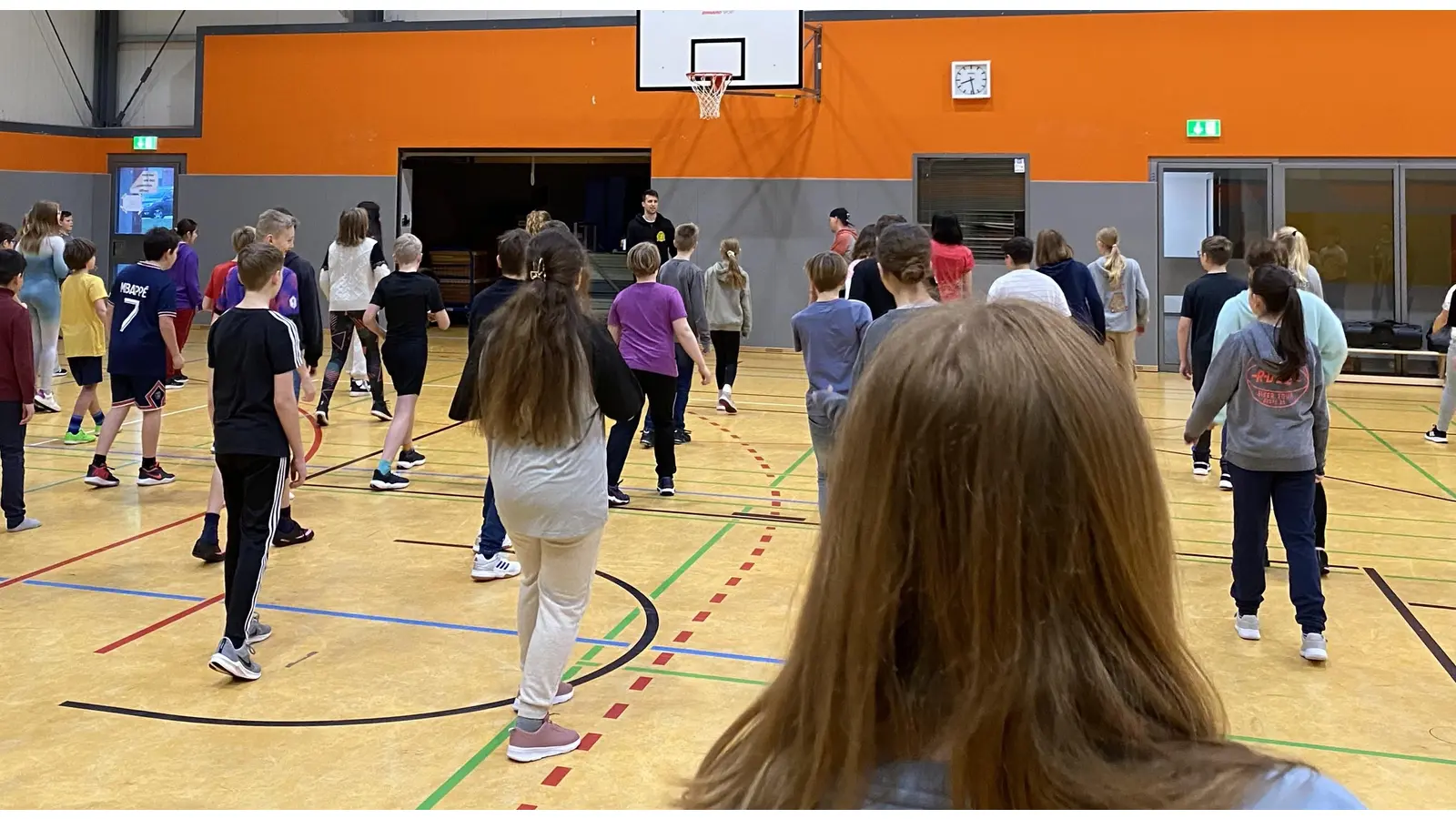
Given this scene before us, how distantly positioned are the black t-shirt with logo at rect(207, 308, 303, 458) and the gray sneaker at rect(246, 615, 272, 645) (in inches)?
24.9

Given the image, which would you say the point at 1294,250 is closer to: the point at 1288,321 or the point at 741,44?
the point at 1288,321

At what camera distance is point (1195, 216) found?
533 inches

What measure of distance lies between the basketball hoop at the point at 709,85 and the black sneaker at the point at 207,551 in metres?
9.59

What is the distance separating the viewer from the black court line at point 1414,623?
4504 mm

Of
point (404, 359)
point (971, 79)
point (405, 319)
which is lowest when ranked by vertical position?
point (404, 359)

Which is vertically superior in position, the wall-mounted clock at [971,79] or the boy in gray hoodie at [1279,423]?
the wall-mounted clock at [971,79]

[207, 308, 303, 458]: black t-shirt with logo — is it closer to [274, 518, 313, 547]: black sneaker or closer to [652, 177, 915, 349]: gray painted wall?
[274, 518, 313, 547]: black sneaker

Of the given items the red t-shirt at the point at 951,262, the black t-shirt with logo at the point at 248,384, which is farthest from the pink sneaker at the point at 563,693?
the red t-shirt at the point at 951,262

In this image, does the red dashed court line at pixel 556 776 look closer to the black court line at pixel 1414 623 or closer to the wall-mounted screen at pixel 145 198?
the black court line at pixel 1414 623

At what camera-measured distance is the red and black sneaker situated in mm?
7270

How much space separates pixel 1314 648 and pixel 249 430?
13.4ft

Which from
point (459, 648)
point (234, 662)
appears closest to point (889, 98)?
point (459, 648)

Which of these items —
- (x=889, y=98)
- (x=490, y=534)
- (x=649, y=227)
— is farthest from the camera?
(x=889, y=98)
